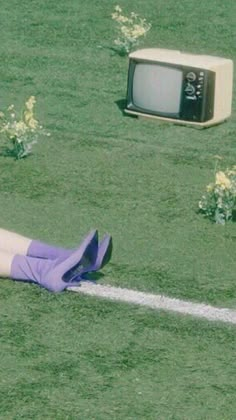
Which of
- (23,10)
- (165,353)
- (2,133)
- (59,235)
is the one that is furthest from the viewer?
(23,10)

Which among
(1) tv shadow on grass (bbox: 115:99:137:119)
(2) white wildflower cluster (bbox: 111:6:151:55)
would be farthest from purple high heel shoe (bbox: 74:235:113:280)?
(2) white wildflower cluster (bbox: 111:6:151:55)

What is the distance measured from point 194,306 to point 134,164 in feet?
8.92

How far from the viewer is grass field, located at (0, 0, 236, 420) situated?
19.2 ft

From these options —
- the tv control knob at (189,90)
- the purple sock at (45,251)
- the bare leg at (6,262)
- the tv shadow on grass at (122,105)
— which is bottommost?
the tv shadow on grass at (122,105)

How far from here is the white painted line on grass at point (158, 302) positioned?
6691 mm

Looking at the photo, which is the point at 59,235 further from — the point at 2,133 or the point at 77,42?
the point at 77,42

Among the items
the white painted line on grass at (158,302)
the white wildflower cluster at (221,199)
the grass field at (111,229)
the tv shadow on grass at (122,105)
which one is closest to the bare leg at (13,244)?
the grass field at (111,229)

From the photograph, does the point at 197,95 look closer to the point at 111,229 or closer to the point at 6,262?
the point at 111,229

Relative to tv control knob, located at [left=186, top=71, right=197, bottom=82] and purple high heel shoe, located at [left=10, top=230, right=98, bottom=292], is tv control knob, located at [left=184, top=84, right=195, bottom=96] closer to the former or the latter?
tv control knob, located at [left=186, top=71, right=197, bottom=82]

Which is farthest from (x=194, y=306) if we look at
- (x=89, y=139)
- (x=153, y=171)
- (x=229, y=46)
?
(x=229, y=46)

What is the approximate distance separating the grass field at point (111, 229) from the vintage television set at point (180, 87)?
0.43 ft

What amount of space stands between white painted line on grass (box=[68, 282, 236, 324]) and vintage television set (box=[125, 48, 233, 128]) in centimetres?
342

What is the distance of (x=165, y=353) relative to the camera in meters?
6.25

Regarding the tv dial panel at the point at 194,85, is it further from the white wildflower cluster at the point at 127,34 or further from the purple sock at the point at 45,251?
the purple sock at the point at 45,251
